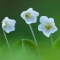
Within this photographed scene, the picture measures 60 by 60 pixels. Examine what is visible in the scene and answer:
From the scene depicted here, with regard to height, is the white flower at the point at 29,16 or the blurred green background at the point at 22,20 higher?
the white flower at the point at 29,16

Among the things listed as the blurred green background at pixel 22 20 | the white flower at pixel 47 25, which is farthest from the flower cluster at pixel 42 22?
the blurred green background at pixel 22 20

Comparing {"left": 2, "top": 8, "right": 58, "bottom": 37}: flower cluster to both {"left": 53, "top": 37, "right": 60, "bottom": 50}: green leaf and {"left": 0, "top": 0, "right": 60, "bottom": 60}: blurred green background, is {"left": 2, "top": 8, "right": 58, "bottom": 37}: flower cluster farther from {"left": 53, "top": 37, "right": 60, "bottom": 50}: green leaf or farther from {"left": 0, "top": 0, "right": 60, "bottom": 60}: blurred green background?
{"left": 0, "top": 0, "right": 60, "bottom": 60}: blurred green background

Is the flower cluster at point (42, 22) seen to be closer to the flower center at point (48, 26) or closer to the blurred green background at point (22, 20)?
the flower center at point (48, 26)

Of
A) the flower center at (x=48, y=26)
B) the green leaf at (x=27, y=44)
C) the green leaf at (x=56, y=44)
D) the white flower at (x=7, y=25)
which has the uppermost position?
the white flower at (x=7, y=25)

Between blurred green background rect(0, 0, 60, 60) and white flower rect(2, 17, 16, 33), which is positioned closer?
white flower rect(2, 17, 16, 33)

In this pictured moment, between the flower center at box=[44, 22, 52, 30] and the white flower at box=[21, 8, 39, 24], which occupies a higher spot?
the white flower at box=[21, 8, 39, 24]

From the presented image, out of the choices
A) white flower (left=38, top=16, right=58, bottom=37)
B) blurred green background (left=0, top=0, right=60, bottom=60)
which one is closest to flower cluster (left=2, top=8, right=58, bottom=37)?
white flower (left=38, top=16, right=58, bottom=37)

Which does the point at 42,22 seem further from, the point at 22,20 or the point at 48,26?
the point at 22,20

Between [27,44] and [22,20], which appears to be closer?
[27,44]

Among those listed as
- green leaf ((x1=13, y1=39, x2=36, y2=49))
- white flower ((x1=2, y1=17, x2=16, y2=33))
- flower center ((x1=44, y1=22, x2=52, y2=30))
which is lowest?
green leaf ((x1=13, y1=39, x2=36, y2=49))

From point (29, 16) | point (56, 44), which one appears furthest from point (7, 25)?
point (56, 44)

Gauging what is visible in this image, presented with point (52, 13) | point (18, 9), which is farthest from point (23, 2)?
point (52, 13)

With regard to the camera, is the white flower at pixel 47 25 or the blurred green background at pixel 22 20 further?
the blurred green background at pixel 22 20
